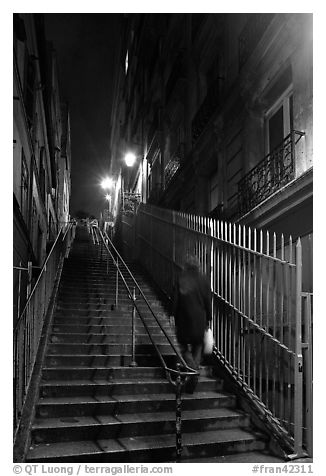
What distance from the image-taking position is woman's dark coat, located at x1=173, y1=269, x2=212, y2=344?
589cm

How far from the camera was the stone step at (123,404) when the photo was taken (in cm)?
522

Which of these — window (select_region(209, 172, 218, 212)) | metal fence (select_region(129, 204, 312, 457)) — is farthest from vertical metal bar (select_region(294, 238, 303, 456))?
window (select_region(209, 172, 218, 212))

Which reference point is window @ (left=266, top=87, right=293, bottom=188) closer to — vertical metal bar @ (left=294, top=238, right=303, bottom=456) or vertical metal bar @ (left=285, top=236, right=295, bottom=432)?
vertical metal bar @ (left=285, top=236, right=295, bottom=432)

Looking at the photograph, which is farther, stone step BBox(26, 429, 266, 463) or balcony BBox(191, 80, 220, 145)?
balcony BBox(191, 80, 220, 145)

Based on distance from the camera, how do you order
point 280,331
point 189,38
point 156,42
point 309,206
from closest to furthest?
1. point 280,331
2. point 309,206
3. point 189,38
4. point 156,42

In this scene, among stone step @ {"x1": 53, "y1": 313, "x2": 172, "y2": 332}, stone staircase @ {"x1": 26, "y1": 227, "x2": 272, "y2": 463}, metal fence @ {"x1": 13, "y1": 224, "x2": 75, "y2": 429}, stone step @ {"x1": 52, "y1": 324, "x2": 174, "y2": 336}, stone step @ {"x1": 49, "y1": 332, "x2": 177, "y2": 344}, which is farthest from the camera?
stone step @ {"x1": 53, "y1": 313, "x2": 172, "y2": 332}

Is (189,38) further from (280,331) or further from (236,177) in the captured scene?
(280,331)

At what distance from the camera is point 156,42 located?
24125 mm

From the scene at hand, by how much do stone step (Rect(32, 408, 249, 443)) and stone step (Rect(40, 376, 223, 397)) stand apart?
1.41ft

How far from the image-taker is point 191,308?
5906 millimetres

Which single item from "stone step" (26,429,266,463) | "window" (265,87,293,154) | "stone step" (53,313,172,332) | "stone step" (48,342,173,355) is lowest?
"stone step" (26,429,266,463)

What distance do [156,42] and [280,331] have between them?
864 inches

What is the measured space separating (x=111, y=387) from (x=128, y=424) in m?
0.76
